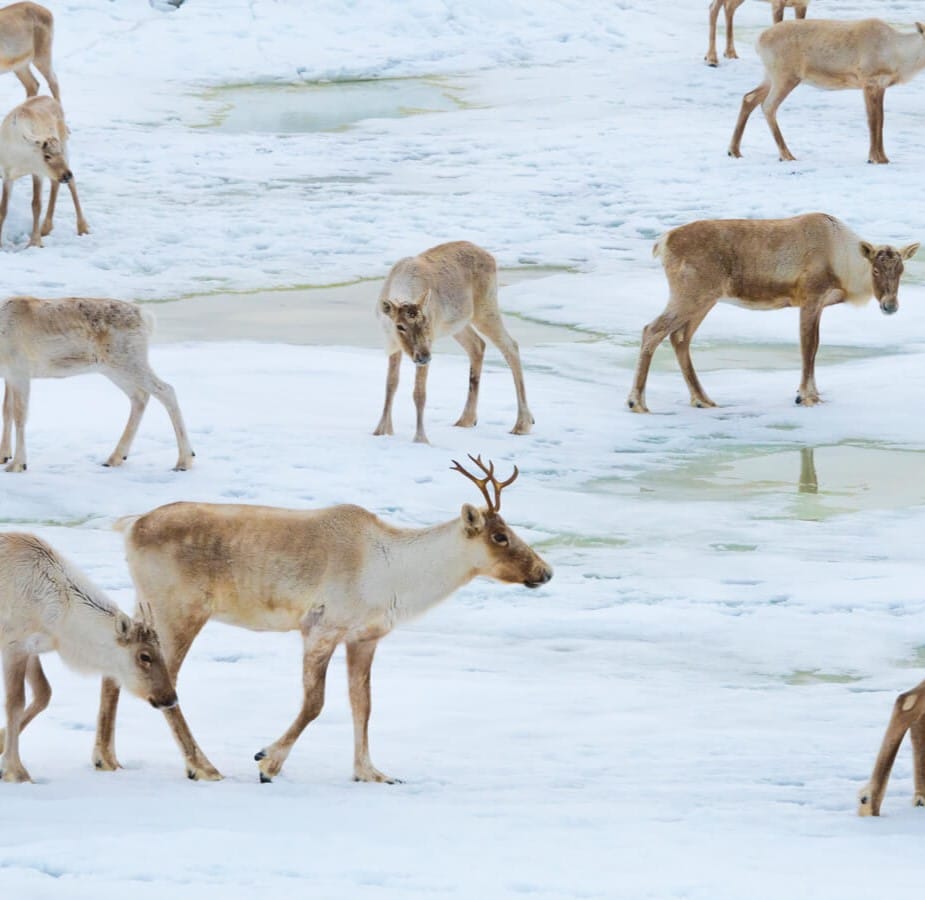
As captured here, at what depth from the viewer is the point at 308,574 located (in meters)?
6.86

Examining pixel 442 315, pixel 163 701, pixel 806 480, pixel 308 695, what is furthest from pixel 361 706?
pixel 442 315

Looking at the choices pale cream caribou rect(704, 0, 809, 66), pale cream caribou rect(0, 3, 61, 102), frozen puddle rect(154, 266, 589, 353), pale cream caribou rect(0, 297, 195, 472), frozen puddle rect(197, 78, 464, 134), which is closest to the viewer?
pale cream caribou rect(0, 297, 195, 472)

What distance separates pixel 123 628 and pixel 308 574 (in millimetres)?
731

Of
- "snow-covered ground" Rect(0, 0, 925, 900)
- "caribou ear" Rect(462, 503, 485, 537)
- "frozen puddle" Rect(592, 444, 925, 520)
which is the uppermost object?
"caribou ear" Rect(462, 503, 485, 537)

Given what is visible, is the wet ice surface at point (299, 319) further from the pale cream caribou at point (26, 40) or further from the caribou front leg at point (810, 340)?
the pale cream caribou at point (26, 40)

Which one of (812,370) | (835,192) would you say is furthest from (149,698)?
(835,192)

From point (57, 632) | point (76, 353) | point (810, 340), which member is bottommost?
point (810, 340)

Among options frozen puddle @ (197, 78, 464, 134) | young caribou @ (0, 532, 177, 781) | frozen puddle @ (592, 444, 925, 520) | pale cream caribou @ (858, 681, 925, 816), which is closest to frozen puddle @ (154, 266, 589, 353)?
frozen puddle @ (592, 444, 925, 520)

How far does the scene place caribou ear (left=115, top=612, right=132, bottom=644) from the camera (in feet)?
21.4

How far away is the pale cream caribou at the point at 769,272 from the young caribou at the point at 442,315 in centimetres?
117

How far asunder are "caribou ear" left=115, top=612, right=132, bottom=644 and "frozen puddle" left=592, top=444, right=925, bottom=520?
560 centimetres

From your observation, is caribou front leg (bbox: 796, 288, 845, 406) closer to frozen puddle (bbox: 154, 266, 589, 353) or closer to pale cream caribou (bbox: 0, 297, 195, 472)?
frozen puddle (bbox: 154, 266, 589, 353)

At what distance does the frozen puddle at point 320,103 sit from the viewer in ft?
84.8

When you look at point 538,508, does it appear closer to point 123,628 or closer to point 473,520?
point 473,520
